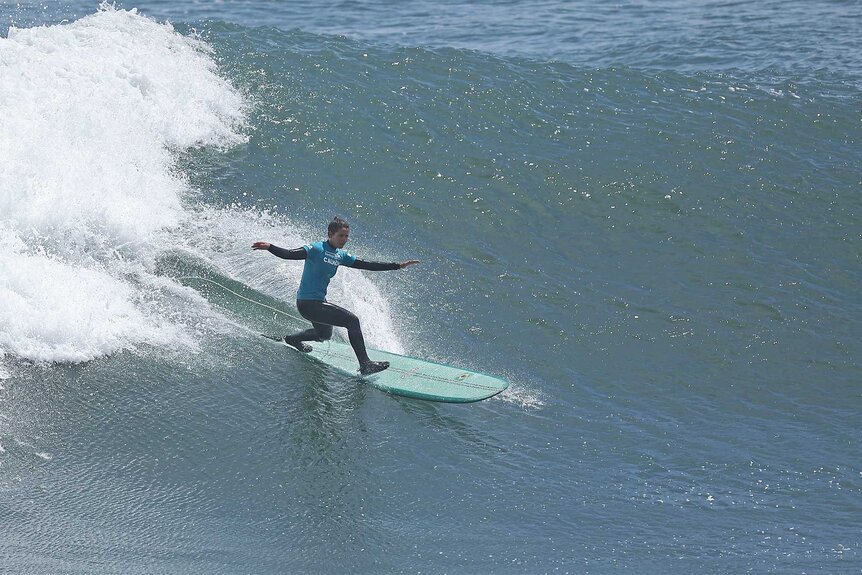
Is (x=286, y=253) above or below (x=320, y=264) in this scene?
above

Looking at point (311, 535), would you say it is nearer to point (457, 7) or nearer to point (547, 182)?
point (547, 182)

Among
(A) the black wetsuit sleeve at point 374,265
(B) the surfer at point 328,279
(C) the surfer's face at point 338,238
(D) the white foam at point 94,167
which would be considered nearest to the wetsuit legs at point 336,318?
(B) the surfer at point 328,279

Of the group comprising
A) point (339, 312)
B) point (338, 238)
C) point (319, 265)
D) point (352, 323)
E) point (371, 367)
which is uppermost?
point (338, 238)

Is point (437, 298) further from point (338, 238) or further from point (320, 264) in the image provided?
point (338, 238)

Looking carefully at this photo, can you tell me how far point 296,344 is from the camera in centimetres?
1123

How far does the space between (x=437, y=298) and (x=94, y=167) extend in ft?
17.1

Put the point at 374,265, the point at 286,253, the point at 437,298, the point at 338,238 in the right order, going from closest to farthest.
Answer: the point at 286,253
the point at 338,238
the point at 374,265
the point at 437,298

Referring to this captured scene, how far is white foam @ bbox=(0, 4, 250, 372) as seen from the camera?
1060cm

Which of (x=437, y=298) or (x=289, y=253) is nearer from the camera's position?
(x=289, y=253)

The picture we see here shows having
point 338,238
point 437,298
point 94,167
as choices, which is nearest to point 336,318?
point 338,238

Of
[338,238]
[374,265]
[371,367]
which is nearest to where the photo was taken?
[338,238]

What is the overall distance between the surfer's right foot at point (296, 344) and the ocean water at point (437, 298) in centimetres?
25

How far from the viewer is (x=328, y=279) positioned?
1077 cm

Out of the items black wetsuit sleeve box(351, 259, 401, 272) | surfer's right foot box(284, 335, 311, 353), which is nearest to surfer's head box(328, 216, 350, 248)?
black wetsuit sleeve box(351, 259, 401, 272)
